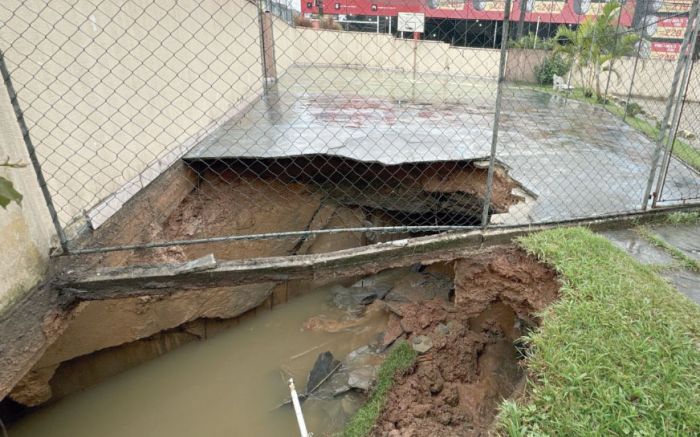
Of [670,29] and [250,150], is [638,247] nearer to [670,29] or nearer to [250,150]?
[250,150]

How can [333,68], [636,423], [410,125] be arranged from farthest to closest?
1. [333,68]
2. [410,125]
3. [636,423]

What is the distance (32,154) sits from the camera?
6.82ft

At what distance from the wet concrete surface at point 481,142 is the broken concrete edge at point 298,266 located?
176 millimetres

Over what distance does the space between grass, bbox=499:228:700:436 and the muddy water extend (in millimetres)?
2060

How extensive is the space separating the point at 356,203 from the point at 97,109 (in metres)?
2.85

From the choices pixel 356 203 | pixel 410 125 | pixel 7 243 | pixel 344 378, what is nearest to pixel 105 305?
pixel 7 243

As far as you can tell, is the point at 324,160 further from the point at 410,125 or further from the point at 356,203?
the point at 410,125

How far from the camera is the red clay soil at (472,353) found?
288 centimetres

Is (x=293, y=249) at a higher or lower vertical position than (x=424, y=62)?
lower

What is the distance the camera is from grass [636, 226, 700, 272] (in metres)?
2.62

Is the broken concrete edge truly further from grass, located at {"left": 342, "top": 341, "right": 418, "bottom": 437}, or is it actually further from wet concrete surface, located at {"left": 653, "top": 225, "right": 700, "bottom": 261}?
grass, located at {"left": 342, "top": 341, "right": 418, "bottom": 437}

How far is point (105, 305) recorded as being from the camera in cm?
311

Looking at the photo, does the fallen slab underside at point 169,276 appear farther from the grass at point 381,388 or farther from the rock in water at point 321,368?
the rock in water at point 321,368

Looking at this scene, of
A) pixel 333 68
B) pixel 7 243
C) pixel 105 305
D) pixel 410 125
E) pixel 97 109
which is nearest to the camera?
pixel 7 243
